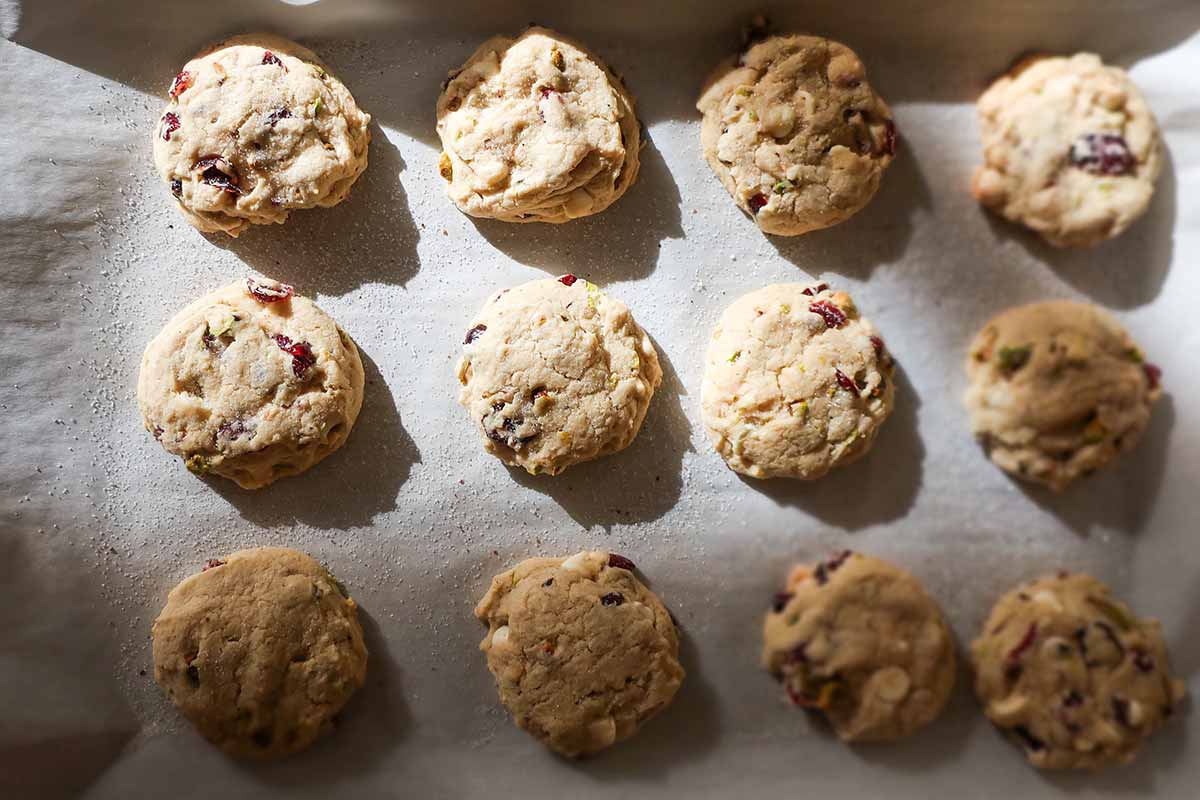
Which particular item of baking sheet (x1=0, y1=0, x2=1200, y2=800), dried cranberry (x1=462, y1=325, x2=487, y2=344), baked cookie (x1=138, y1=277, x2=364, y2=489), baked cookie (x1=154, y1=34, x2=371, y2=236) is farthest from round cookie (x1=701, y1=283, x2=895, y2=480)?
baked cookie (x1=154, y1=34, x2=371, y2=236)

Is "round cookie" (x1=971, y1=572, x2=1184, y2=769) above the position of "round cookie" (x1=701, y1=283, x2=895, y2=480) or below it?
below

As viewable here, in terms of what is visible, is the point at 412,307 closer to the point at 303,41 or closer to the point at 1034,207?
the point at 303,41

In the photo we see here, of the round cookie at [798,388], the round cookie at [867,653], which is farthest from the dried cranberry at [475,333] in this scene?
Result: the round cookie at [867,653]

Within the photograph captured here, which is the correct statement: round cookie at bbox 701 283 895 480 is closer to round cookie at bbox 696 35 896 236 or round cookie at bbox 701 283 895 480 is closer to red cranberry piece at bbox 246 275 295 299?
round cookie at bbox 696 35 896 236

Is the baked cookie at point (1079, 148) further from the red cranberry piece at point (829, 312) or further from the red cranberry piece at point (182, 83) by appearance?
the red cranberry piece at point (182, 83)

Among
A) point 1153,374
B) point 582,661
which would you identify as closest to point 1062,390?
point 1153,374

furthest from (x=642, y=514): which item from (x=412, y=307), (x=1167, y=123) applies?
(x=1167, y=123)
